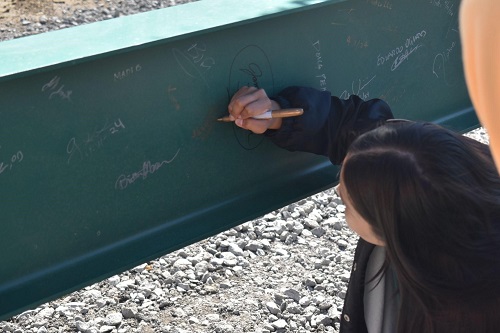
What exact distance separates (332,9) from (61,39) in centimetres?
95

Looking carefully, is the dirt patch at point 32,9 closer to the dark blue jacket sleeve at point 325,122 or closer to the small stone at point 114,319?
the small stone at point 114,319

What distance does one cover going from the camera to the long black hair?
71.5 inches

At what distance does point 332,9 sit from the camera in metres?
2.85

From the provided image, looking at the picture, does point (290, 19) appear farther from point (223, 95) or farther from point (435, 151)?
point (435, 151)

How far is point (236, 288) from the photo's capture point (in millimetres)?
3869

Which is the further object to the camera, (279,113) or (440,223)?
(279,113)
